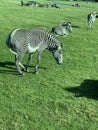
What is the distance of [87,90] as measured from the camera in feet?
53.5

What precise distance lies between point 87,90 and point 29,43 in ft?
13.0

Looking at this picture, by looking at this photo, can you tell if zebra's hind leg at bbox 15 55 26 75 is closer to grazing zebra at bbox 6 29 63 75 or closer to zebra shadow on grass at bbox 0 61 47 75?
grazing zebra at bbox 6 29 63 75

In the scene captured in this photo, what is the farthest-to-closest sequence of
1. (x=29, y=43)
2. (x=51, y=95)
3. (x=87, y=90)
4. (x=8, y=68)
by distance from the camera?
(x=8, y=68), (x=29, y=43), (x=87, y=90), (x=51, y=95)

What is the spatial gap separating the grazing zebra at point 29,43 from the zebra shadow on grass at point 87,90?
2523mm

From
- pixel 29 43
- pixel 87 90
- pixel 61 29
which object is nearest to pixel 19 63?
pixel 29 43

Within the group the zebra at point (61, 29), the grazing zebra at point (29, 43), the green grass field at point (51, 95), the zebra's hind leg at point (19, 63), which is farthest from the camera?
the zebra at point (61, 29)

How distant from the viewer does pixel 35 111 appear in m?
13.8

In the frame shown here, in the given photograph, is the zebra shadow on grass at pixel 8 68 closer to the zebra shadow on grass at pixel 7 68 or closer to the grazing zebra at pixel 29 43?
the zebra shadow on grass at pixel 7 68

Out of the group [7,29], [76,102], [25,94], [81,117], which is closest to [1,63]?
[25,94]

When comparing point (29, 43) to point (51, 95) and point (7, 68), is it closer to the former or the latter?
point (7, 68)

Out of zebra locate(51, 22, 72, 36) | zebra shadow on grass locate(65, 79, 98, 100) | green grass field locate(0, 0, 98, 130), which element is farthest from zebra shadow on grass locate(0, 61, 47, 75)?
zebra locate(51, 22, 72, 36)

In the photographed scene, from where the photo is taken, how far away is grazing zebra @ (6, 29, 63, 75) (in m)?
17.1

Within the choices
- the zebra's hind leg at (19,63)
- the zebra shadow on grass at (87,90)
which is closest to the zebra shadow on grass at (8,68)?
the zebra's hind leg at (19,63)

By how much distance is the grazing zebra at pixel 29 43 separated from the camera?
1712 centimetres
